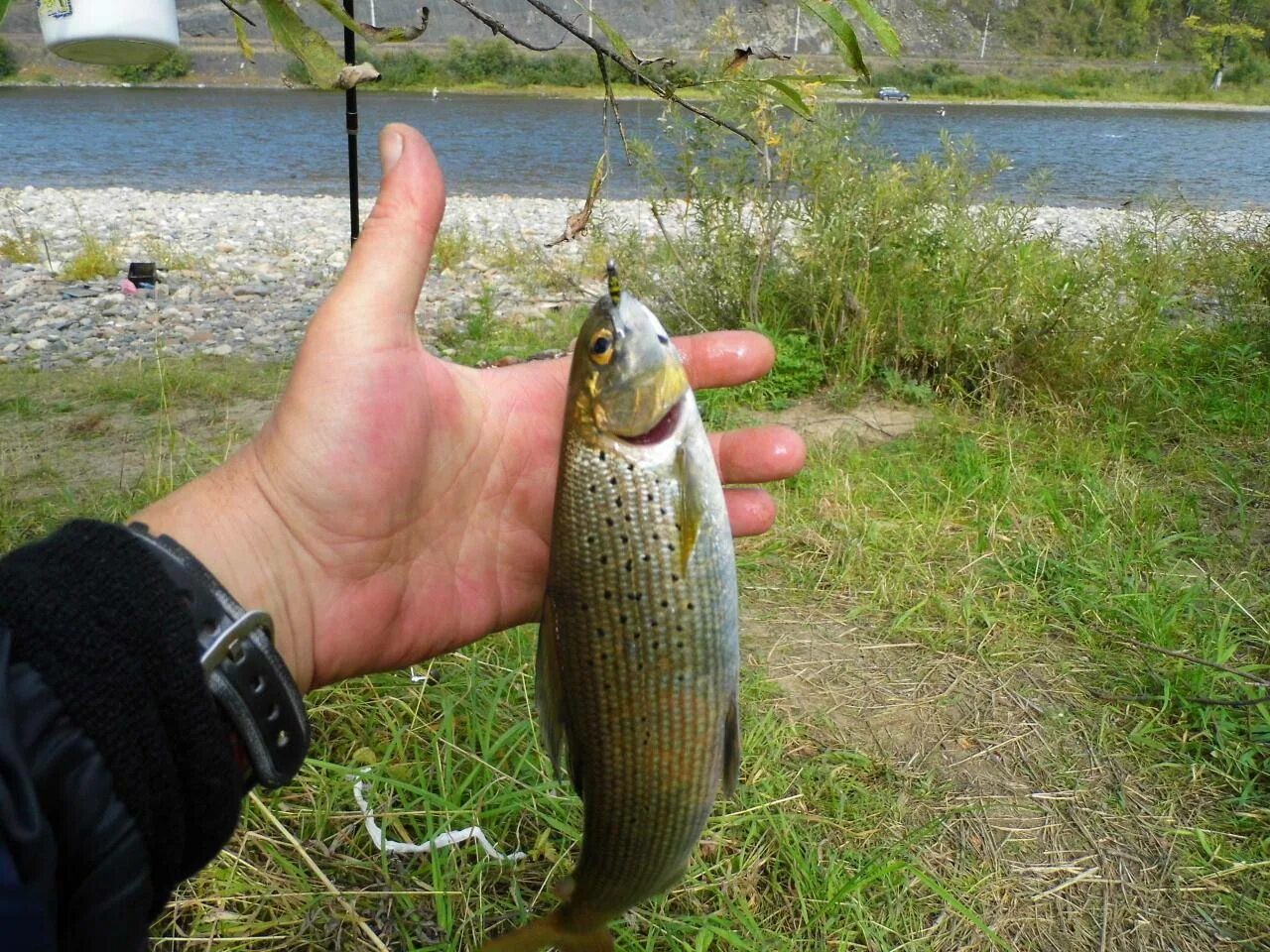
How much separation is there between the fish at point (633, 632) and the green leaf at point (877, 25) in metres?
0.69

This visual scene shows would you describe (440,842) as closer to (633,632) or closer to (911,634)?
(633,632)

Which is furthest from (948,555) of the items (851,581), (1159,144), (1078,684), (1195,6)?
(1195,6)

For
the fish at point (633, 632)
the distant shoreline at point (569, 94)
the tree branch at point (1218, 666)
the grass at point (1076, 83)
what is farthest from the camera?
the grass at point (1076, 83)

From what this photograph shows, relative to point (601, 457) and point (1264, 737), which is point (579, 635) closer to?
point (601, 457)

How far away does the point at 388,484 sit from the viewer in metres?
2.37

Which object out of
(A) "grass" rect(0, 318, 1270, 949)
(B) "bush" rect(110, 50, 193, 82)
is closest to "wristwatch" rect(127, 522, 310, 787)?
(A) "grass" rect(0, 318, 1270, 949)

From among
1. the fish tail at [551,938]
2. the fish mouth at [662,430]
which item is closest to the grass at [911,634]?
the fish tail at [551,938]

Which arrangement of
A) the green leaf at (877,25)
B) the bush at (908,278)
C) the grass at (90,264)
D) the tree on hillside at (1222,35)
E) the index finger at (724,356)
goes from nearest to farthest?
1. the green leaf at (877,25)
2. the index finger at (724,356)
3. the bush at (908,278)
4. the grass at (90,264)
5. the tree on hillside at (1222,35)

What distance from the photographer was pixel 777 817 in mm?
3006

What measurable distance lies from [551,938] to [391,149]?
6.25 feet

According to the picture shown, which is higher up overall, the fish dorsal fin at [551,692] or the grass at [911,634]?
the fish dorsal fin at [551,692]

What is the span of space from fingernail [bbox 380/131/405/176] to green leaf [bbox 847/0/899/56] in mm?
1150

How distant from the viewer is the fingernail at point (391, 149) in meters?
2.24

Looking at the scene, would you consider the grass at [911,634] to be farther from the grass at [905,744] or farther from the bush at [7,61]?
the bush at [7,61]
